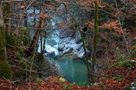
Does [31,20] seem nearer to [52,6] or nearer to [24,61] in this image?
[52,6]

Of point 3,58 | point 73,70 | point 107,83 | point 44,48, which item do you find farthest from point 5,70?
point 73,70

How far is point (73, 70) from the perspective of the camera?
30.4m

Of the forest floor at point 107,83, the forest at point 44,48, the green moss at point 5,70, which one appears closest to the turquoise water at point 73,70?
the forest at point 44,48

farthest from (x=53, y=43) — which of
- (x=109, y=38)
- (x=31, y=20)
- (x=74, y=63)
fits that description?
(x=31, y=20)

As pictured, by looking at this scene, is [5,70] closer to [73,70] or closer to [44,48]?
[44,48]

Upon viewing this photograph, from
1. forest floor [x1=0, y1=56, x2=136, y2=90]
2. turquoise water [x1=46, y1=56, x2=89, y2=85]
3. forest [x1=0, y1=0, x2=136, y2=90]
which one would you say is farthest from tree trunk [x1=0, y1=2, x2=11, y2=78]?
turquoise water [x1=46, y1=56, x2=89, y2=85]

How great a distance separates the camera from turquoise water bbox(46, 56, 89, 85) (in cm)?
2506

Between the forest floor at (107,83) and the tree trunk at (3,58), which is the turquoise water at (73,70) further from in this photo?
the tree trunk at (3,58)

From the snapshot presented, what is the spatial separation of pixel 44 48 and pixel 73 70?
319 inches

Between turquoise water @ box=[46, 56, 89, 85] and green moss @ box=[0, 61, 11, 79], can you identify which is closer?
green moss @ box=[0, 61, 11, 79]

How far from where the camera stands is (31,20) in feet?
65.5

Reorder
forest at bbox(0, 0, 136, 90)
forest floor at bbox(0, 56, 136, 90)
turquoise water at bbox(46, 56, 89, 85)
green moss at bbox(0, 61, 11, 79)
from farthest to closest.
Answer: turquoise water at bbox(46, 56, 89, 85)
forest at bbox(0, 0, 136, 90)
green moss at bbox(0, 61, 11, 79)
forest floor at bbox(0, 56, 136, 90)

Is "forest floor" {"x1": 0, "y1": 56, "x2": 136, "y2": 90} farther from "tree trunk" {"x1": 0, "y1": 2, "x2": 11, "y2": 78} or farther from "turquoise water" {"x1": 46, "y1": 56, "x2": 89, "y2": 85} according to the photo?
"turquoise water" {"x1": 46, "y1": 56, "x2": 89, "y2": 85}

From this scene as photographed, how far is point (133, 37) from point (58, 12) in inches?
360
